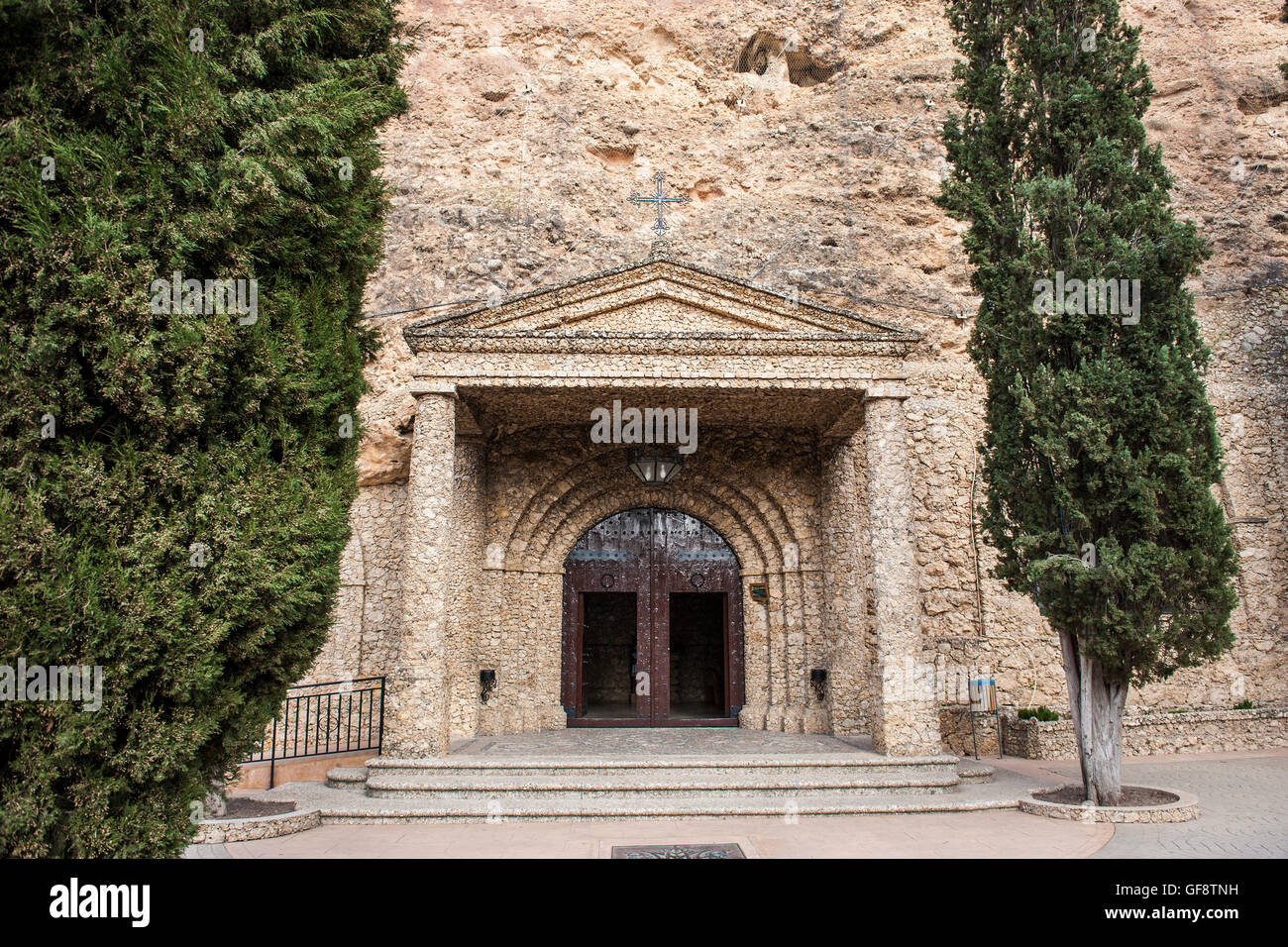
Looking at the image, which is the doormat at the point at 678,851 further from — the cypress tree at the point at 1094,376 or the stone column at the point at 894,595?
the cypress tree at the point at 1094,376

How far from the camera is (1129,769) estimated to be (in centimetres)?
973

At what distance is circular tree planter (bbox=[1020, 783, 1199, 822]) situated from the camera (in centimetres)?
675

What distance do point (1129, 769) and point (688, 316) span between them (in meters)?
7.69

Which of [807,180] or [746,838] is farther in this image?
[807,180]

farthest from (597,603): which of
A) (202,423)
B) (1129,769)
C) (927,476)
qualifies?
(202,423)

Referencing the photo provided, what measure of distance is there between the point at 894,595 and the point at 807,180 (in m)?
9.32

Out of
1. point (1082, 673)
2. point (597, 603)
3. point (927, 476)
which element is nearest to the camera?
point (1082, 673)

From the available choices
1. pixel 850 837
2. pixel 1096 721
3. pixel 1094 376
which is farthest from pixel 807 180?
pixel 850 837

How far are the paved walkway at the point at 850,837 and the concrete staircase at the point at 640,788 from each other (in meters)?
0.15

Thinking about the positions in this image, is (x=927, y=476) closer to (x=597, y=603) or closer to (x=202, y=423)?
(x=597, y=603)

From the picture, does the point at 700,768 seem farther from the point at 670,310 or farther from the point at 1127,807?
the point at 670,310

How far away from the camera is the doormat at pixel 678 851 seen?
5.71m

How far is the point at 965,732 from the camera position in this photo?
1058 cm

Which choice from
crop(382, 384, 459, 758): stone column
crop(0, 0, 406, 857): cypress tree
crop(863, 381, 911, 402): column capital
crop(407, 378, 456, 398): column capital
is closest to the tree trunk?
crop(863, 381, 911, 402): column capital
